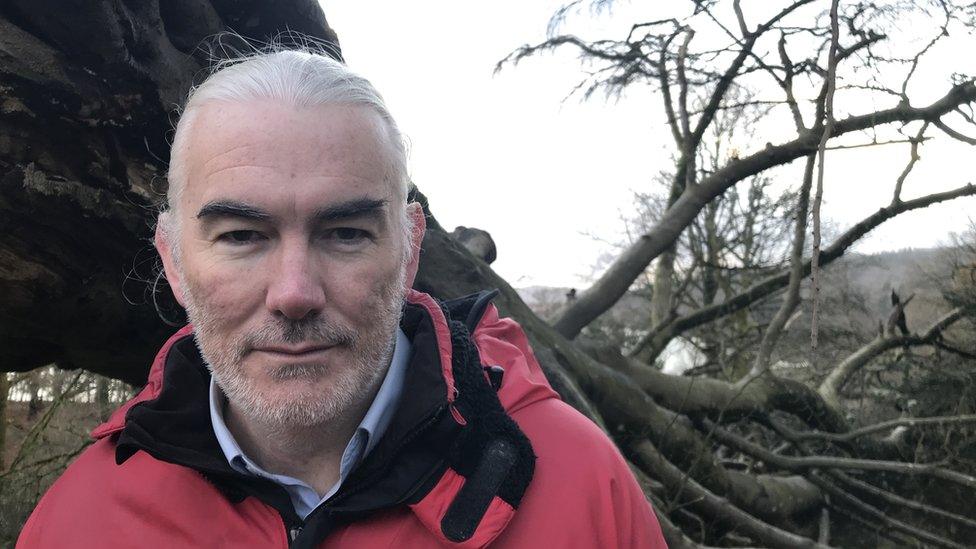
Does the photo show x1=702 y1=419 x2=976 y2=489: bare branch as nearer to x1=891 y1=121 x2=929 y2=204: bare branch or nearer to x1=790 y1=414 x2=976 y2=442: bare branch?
x1=790 y1=414 x2=976 y2=442: bare branch

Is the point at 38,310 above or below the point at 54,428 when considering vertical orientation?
above

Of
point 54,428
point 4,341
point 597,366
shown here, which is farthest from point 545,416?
point 54,428

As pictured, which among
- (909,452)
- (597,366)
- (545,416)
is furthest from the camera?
(909,452)

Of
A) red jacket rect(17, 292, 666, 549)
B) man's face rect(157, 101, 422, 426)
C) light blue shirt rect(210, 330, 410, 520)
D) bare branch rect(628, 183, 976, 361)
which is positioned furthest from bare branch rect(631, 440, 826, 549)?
man's face rect(157, 101, 422, 426)

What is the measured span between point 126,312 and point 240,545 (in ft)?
5.92

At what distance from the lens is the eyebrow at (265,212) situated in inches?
62.6

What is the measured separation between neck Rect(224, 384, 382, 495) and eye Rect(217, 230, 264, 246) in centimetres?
39

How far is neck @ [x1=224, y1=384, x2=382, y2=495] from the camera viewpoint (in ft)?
5.55

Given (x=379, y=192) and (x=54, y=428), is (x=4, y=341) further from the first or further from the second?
(x=54, y=428)

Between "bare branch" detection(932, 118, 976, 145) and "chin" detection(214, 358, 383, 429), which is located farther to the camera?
"bare branch" detection(932, 118, 976, 145)

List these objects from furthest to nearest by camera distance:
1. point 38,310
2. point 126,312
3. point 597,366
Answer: point 597,366 → point 126,312 → point 38,310

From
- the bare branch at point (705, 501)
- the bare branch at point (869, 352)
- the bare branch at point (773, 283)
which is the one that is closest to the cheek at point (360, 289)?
the bare branch at point (705, 501)

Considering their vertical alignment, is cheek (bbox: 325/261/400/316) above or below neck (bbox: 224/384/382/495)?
above

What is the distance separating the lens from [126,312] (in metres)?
3.04
